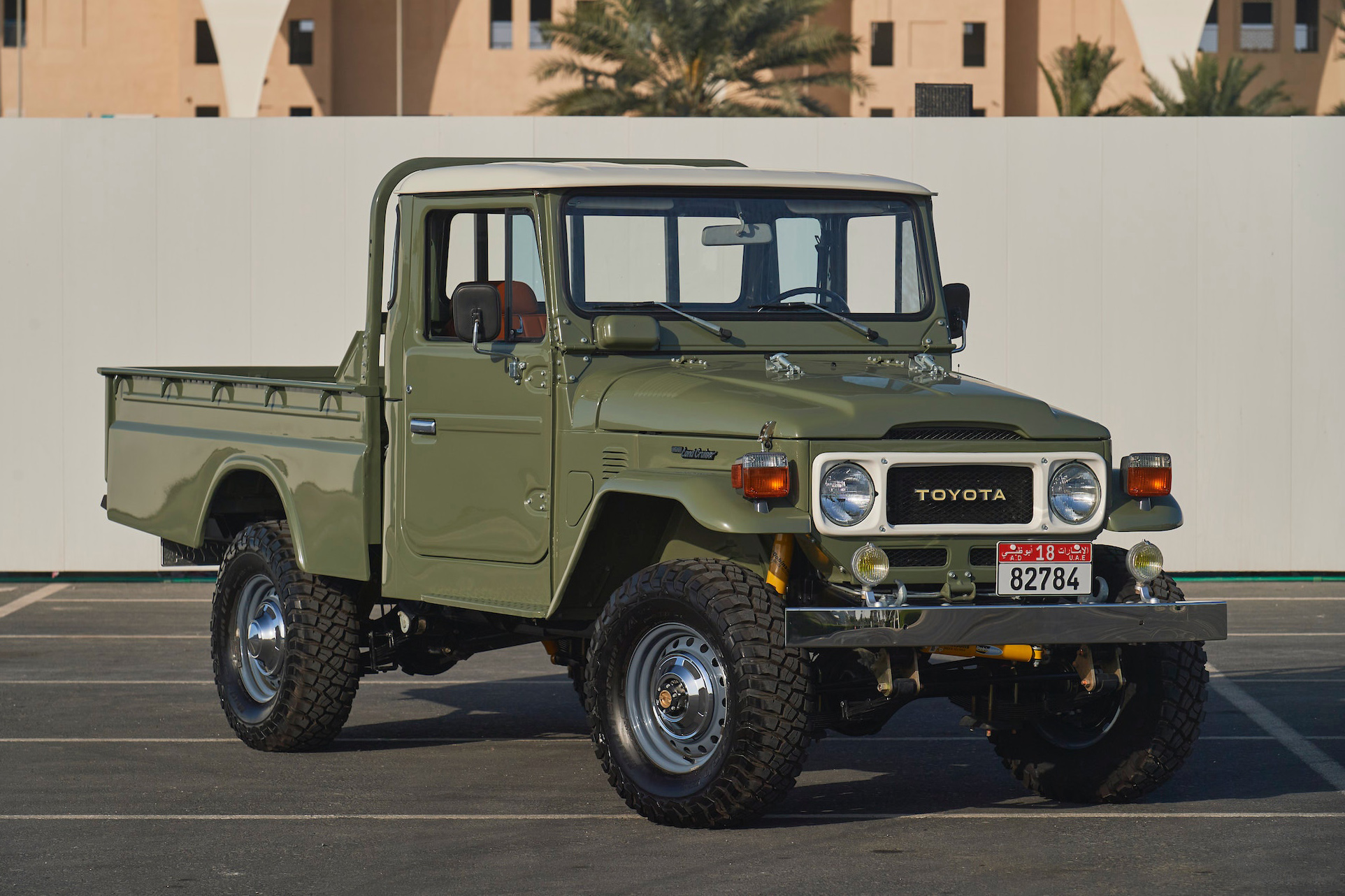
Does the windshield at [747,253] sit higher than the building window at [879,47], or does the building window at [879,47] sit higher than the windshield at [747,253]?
the building window at [879,47]

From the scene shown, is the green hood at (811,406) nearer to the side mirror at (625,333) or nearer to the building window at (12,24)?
the side mirror at (625,333)

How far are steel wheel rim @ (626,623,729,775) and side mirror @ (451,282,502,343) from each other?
1.47 metres

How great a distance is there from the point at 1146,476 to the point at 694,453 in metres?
1.71

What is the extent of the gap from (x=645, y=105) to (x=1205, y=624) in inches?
1445

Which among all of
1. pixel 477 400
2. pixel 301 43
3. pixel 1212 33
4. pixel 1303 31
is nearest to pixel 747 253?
pixel 477 400

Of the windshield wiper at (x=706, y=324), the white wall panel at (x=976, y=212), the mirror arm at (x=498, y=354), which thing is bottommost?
the mirror arm at (x=498, y=354)

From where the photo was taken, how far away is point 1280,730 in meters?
9.15

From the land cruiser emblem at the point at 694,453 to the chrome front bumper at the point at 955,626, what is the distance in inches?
27.0

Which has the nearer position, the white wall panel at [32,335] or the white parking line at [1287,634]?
the white parking line at [1287,634]

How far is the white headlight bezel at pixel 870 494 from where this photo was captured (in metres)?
6.80

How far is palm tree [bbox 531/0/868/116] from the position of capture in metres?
40.5

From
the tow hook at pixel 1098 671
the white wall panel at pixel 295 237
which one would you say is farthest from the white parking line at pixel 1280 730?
the white wall panel at pixel 295 237

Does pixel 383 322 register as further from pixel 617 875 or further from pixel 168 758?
pixel 617 875

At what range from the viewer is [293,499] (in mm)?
8836
